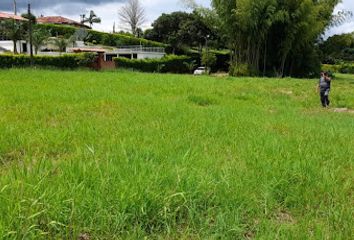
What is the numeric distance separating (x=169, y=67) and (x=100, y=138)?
3610 centimetres

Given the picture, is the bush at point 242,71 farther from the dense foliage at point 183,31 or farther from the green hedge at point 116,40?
the green hedge at point 116,40

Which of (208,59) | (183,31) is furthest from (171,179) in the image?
(183,31)

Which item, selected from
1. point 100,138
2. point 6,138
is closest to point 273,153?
point 100,138

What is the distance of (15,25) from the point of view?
47719mm

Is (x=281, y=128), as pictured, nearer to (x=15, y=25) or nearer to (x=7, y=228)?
(x=7, y=228)

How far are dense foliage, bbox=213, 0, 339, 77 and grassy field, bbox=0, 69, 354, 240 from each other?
71.2 ft

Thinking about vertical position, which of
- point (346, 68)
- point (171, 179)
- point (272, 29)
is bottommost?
point (346, 68)

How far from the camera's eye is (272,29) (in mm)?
30875

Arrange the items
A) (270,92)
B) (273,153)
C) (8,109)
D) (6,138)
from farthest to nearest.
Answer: (270,92) → (8,109) → (6,138) → (273,153)

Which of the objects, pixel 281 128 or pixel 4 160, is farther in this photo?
pixel 281 128

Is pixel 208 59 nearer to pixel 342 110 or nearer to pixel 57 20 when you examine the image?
pixel 342 110

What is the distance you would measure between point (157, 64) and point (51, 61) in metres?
10.9

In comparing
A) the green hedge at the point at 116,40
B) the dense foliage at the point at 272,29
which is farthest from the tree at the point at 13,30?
the dense foliage at the point at 272,29

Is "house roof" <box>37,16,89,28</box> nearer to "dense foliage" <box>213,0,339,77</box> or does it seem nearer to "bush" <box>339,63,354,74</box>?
"bush" <box>339,63,354,74</box>
